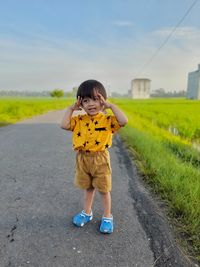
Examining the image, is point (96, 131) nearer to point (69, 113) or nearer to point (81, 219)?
point (69, 113)

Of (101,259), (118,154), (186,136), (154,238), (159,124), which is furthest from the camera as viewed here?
(159,124)

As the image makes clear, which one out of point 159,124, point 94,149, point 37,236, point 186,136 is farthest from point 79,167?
point 159,124

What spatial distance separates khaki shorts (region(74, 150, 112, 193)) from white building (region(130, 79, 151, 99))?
10832 centimetres

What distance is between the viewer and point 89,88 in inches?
71.7

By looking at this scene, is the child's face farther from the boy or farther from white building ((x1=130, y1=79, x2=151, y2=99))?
white building ((x1=130, y1=79, x2=151, y2=99))

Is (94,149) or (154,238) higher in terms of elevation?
(94,149)

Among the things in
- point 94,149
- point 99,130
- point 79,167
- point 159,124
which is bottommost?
point 159,124

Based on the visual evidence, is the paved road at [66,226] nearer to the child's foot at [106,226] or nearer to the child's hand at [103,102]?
the child's foot at [106,226]

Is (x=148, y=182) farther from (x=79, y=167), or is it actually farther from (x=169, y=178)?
(x=79, y=167)

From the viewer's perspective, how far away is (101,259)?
1.71m

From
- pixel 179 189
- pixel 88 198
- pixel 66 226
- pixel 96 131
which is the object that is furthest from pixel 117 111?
pixel 179 189

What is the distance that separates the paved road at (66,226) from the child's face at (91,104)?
1171 millimetres

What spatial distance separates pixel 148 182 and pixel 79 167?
1518 mm

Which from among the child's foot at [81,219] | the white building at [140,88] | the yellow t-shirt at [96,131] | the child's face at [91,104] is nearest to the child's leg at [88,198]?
the child's foot at [81,219]
